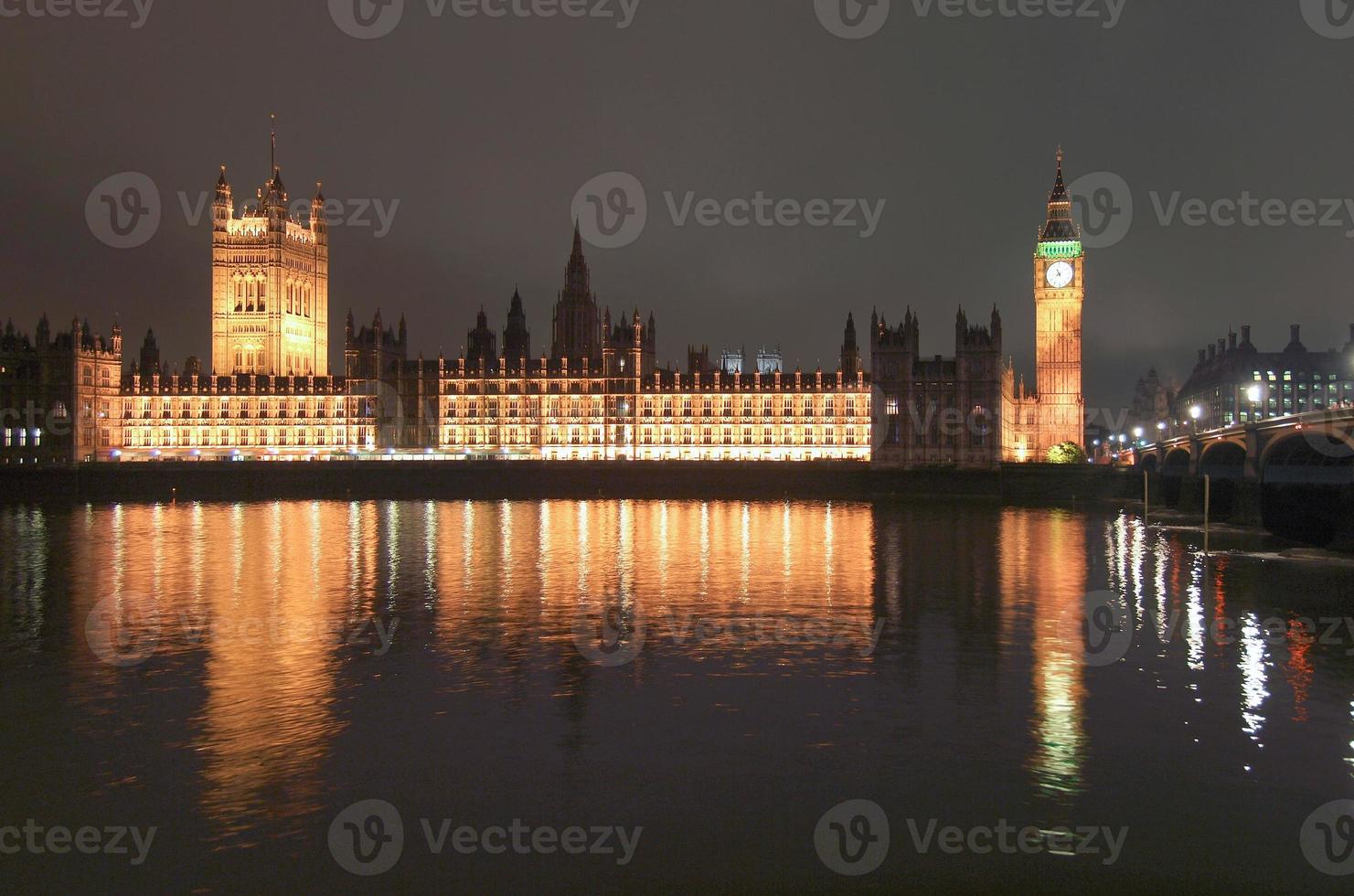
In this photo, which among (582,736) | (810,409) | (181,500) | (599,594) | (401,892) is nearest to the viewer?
(401,892)

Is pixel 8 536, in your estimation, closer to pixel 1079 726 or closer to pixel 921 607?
pixel 921 607

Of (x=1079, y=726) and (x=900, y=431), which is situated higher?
(x=900, y=431)

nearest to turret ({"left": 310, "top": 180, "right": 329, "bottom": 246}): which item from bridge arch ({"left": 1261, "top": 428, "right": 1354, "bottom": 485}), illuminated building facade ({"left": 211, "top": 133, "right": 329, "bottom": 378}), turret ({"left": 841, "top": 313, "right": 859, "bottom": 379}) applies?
illuminated building facade ({"left": 211, "top": 133, "right": 329, "bottom": 378})

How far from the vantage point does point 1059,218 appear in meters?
143

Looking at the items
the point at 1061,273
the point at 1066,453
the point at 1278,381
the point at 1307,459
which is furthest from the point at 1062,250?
the point at 1307,459

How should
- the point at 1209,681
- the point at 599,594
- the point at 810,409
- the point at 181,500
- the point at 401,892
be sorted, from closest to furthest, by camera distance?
the point at 401,892 < the point at 1209,681 < the point at 599,594 < the point at 181,500 < the point at 810,409

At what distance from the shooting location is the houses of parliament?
5005 inches

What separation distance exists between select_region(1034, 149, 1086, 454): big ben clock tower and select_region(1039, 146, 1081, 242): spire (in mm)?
153

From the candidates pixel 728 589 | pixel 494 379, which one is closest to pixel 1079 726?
pixel 728 589

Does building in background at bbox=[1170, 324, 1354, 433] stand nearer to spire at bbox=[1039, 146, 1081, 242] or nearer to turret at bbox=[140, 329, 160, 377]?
spire at bbox=[1039, 146, 1081, 242]

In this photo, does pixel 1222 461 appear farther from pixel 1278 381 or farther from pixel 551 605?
pixel 1278 381

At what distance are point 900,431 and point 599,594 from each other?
82.2m

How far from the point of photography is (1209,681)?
83.4ft

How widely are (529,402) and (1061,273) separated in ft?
208
